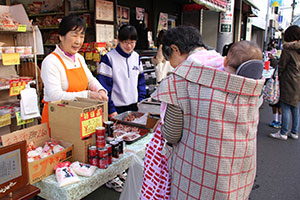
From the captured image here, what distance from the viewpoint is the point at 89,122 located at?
178 cm

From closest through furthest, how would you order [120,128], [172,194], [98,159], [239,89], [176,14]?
[239,89], [172,194], [98,159], [120,128], [176,14]

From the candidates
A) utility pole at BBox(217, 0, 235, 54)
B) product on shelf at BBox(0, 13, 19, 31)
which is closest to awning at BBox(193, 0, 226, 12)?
utility pole at BBox(217, 0, 235, 54)

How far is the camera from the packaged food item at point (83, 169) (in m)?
1.65

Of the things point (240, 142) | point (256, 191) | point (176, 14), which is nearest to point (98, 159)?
point (240, 142)

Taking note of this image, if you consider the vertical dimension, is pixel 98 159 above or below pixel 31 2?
below

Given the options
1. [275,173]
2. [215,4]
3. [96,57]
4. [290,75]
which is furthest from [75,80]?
[215,4]

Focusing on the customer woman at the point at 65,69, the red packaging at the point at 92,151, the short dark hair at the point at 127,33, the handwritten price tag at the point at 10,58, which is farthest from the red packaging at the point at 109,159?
the handwritten price tag at the point at 10,58

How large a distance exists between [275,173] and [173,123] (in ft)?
10.6

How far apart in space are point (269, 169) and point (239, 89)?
3335 mm

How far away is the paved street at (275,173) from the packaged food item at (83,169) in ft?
4.03

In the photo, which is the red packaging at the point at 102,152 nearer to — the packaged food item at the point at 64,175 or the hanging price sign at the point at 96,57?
the packaged food item at the point at 64,175

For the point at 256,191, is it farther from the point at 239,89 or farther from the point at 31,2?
the point at 31,2

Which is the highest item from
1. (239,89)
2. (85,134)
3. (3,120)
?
(239,89)

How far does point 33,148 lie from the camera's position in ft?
5.97
